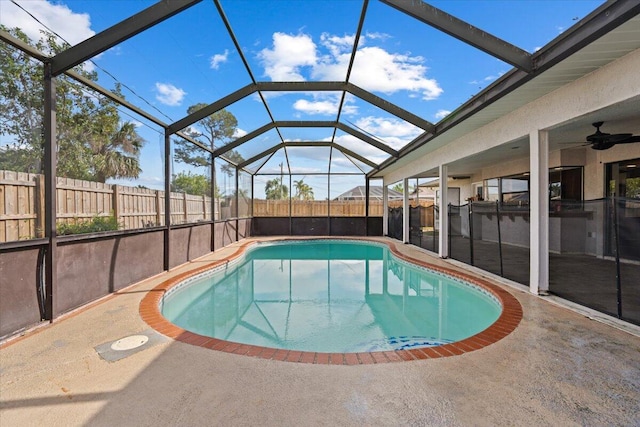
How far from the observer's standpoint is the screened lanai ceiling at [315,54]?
3.64 metres

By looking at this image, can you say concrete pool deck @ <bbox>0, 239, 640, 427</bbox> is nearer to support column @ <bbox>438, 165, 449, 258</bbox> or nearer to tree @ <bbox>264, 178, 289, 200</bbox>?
support column @ <bbox>438, 165, 449, 258</bbox>

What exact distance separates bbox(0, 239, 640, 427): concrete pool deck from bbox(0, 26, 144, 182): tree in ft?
6.17

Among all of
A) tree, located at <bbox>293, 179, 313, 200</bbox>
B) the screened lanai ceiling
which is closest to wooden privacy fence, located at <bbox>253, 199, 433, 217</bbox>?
tree, located at <bbox>293, 179, 313, 200</bbox>

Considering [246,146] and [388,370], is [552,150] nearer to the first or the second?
[388,370]

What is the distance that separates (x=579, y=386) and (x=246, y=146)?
10159mm

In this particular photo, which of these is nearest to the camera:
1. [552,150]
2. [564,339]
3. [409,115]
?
[564,339]

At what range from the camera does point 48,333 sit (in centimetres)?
318

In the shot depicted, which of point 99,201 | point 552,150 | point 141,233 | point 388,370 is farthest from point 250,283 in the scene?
point 552,150

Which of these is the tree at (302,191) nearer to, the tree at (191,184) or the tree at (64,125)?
the tree at (191,184)

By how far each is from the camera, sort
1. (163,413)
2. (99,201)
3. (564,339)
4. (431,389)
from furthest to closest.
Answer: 1. (99,201)
2. (564,339)
3. (431,389)
4. (163,413)

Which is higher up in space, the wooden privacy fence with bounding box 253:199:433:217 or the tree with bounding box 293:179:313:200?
the tree with bounding box 293:179:313:200

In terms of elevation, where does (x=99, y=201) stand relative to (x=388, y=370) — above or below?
above

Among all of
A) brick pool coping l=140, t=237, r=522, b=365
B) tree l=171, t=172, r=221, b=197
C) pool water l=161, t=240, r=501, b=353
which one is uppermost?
tree l=171, t=172, r=221, b=197

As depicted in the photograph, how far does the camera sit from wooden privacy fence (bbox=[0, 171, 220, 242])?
10.2 ft
